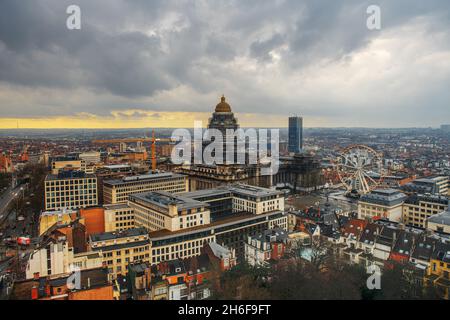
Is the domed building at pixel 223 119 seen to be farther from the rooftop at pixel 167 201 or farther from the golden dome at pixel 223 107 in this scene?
the rooftop at pixel 167 201

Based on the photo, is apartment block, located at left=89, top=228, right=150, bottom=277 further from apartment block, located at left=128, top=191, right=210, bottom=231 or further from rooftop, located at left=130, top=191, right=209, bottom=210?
rooftop, located at left=130, top=191, right=209, bottom=210

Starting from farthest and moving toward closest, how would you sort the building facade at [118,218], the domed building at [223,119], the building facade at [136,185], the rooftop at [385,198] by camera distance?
the domed building at [223,119] → the building facade at [136,185] → the rooftop at [385,198] → the building facade at [118,218]

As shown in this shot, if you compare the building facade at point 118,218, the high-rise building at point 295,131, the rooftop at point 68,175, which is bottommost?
the building facade at point 118,218

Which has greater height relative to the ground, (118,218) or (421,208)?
(421,208)

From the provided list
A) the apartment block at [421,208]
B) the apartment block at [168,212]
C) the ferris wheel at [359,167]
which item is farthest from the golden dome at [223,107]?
the apartment block at [421,208]

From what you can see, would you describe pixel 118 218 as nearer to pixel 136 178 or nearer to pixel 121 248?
pixel 121 248

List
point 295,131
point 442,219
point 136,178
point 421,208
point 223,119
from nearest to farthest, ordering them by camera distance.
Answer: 1. point 442,219
2. point 421,208
3. point 136,178
4. point 223,119
5. point 295,131

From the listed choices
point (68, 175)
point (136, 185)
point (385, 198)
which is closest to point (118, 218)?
point (136, 185)

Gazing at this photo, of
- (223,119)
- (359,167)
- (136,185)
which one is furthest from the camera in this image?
(223,119)

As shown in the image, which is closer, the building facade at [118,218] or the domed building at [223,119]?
the building facade at [118,218]
